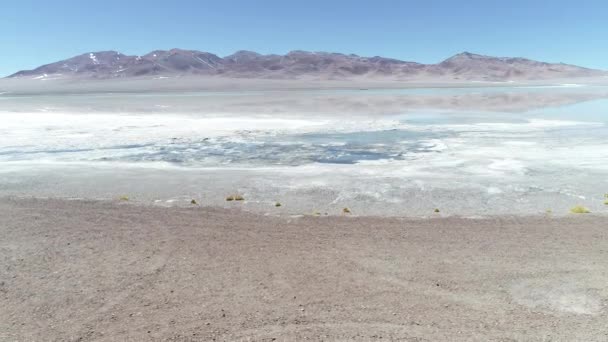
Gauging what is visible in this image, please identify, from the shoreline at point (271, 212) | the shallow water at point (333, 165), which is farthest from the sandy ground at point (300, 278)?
the shallow water at point (333, 165)

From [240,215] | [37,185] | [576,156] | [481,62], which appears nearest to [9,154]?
[37,185]

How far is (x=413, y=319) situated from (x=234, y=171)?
729 cm

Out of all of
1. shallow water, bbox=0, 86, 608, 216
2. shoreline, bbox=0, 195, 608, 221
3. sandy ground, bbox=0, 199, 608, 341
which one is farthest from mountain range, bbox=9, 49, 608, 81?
sandy ground, bbox=0, 199, 608, 341

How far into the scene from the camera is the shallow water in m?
8.95

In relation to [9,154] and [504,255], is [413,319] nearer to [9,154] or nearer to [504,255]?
[504,255]

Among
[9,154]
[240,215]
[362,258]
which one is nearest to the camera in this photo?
[362,258]

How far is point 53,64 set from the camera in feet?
518

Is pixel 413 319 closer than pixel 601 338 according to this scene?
No

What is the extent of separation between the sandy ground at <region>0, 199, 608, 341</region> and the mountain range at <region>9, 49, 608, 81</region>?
118525mm

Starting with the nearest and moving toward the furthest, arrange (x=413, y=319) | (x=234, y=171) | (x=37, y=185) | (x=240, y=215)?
(x=413, y=319), (x=240, y=215), (x=37, y=185), (x=234, y=171)

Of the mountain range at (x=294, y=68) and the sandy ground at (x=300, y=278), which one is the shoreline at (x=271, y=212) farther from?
the mountain range at (x=294, y=68)

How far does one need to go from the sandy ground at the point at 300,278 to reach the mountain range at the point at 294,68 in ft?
389

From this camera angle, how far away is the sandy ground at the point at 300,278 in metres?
4.58

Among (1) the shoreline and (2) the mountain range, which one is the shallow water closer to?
(1) the shoreline
